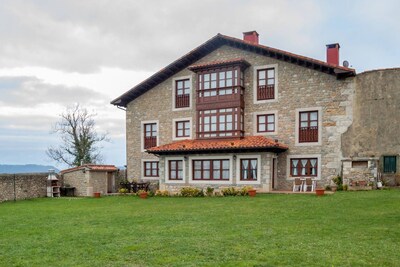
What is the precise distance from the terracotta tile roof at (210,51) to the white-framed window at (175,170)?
6149 millimetres

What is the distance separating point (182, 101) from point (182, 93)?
1.94ft

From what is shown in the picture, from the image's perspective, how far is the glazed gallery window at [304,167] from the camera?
2405cm

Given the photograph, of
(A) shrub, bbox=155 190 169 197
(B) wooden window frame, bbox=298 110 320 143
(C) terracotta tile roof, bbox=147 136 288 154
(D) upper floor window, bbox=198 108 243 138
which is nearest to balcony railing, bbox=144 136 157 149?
(C) terracotta tile roof, bbox=147 136 288 154

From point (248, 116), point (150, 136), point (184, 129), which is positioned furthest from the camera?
point (150, 136)

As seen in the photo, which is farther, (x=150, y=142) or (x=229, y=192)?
(x=150, y=142)

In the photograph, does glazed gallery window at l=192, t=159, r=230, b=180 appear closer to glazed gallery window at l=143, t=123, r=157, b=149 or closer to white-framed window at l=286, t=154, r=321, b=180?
white-framed window at l=286, t=154, r=321, b=180

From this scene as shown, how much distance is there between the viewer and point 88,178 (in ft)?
90.5

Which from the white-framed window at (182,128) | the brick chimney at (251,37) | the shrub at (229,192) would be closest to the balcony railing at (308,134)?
the shrub at (229,192)

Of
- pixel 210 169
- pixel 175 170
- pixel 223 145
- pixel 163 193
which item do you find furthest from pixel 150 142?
pixel 223 145

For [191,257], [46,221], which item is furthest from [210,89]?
[191,257]

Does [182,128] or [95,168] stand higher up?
[182,128]

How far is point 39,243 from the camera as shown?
9.90 metres

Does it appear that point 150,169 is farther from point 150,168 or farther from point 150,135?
point 150,135

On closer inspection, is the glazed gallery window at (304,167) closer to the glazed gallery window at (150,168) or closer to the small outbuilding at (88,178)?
the glazed gallery window at (150,168)
